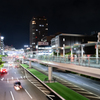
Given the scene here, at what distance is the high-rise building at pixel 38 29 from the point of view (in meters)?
181

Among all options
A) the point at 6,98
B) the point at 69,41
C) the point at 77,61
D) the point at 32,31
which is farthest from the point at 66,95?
the point at 32,31

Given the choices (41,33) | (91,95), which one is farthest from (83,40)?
(41,33)

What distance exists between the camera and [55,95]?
21.6m

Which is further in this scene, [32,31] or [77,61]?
[32,31]

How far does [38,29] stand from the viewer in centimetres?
18538

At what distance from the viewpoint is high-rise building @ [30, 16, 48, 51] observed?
181m

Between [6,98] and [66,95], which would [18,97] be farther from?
[66,95]

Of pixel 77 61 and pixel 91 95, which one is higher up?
pixel 77 61

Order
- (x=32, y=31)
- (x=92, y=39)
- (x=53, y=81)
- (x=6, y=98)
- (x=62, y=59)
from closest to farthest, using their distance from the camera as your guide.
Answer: (x=6, y=98) → (x=62, y=59) → (x=53, y=81) → (x=92, y=39) → (x=32, y=31)

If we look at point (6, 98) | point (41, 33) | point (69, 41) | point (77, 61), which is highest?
point (41, 33)

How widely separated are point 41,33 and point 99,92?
165646 mm

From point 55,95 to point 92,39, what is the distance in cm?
8166

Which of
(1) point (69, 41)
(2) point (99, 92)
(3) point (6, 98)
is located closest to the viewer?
(3) point (6, 98)

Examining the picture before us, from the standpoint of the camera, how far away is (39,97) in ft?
70.3
